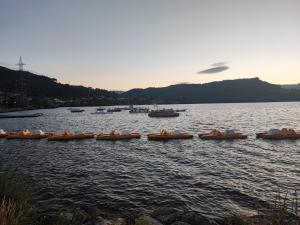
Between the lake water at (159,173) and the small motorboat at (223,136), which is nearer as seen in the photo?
the lake water at (159,173)

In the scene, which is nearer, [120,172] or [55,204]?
[55,204]

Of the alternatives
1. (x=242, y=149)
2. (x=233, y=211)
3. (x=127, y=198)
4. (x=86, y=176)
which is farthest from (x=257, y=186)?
(x=242, y=149)

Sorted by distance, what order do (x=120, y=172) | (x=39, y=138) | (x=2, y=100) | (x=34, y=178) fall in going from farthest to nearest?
(x=2, y=100) → (x=39, y=138) → (x=120, y=172) → (x=34, y=178)

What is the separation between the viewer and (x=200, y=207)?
16625 millimetres

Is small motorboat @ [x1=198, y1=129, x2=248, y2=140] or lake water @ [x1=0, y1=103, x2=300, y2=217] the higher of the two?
small motorboat @ [x1=198, y1=129, x2=248, y2=140]

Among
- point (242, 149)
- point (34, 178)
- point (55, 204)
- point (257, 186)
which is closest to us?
point (55, 204)

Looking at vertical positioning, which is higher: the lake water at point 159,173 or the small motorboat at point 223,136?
the small motorboat at point 223,136

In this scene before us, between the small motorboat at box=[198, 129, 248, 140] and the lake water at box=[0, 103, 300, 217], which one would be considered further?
the small motorboat at box=[198, 129, 248, 140]

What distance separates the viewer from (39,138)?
1881 inches

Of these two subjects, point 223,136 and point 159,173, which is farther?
point 223,136

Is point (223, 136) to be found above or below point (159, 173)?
above

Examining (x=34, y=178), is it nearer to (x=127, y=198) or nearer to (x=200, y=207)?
(x=127, y=198)

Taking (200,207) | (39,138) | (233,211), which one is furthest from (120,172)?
Answer: (39,138)

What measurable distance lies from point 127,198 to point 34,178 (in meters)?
9.09
